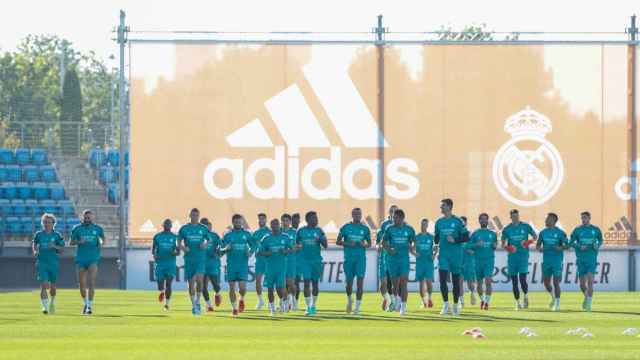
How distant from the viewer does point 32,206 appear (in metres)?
59.7

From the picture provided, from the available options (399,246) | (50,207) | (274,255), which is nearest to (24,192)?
(50,207)

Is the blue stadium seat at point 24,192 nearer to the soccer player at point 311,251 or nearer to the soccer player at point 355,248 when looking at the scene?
the soccer player at point 311,251

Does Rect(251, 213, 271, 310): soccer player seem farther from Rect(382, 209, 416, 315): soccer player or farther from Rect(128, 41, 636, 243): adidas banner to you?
Rect(128, 41, 636, 243): adidas banner

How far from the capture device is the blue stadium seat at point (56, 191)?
61.7 m

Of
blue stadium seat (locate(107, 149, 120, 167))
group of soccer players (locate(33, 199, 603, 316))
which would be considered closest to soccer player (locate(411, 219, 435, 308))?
group of soccer players (locate(33, 199, 603, 316))

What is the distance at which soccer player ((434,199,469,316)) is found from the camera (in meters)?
32.2

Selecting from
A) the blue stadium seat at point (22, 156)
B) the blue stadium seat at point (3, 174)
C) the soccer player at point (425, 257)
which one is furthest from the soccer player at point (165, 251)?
the blue stadium seat at point (22, 156)

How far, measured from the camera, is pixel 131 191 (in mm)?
51344

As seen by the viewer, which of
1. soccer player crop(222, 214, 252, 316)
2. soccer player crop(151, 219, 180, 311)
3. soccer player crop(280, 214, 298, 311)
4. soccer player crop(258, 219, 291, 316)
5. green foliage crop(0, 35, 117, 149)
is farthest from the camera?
green foliage crop(0, 35, 117, 149)

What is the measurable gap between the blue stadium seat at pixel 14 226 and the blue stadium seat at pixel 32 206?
3.78ft

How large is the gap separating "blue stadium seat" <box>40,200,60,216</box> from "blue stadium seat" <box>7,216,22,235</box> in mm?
1753

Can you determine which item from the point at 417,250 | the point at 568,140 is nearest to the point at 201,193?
the point at 568,140

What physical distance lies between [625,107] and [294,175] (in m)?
10.1

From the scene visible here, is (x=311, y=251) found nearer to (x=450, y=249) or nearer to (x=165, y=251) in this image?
(x=450, y=249)
